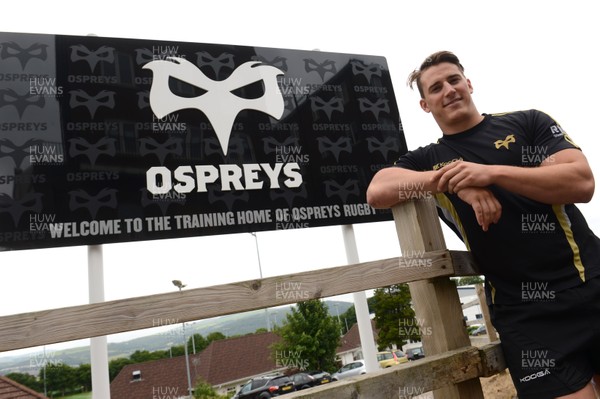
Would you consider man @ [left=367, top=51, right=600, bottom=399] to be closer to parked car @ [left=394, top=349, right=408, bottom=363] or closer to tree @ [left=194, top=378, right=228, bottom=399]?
parked car @ [left=394, top=349, right=408, bottom=363]

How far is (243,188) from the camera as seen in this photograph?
458cm

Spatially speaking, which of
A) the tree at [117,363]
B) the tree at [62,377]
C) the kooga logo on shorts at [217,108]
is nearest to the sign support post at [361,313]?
the kooga logo on shorts at [217,108]

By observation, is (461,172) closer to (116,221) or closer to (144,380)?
(116,221)

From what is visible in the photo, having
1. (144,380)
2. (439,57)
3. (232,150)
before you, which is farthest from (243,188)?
(144,380)

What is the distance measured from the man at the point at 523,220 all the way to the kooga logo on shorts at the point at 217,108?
306 centimetres

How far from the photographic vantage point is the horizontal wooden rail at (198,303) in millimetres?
1047

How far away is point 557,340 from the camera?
1.39 m

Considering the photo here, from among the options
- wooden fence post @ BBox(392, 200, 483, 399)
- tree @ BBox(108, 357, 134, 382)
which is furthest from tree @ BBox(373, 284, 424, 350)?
wooden fence post @ BBox(392, 200, 483, 399)

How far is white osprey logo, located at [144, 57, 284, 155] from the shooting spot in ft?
15.4

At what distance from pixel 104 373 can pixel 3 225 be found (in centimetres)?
171

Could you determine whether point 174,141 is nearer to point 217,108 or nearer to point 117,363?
point 217,108

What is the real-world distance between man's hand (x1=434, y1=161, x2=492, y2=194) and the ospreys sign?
3206 millimetres

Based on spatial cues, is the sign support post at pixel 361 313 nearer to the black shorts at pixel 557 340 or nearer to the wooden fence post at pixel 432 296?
the wooden fence post at pixel 432 296

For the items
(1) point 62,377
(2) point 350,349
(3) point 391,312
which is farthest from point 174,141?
(1) point 62,377
